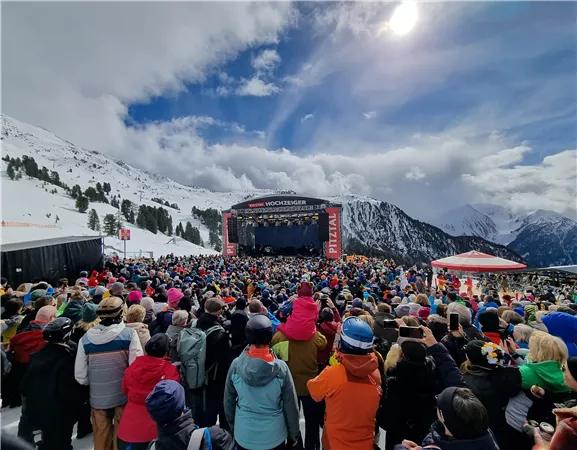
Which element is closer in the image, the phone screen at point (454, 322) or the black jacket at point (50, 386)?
the black jacket at point (50, 386)

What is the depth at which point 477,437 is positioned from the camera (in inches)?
59.6

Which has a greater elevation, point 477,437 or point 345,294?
point 477,437

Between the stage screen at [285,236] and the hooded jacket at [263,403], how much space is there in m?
29.5

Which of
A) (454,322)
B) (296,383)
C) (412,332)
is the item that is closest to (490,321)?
(454,322)

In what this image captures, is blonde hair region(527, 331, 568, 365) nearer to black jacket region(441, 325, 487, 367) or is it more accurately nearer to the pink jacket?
black jacket region(441, 325, 487, 367)

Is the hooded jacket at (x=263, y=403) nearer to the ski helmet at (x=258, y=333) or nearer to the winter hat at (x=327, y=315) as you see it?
the ski helmet at (x=258, y=333)

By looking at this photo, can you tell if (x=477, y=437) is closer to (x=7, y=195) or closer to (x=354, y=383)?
(x=354, y=383)

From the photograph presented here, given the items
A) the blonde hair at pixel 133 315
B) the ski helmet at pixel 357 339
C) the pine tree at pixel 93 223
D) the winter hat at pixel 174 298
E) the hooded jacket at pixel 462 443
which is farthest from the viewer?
the pine tree at pixel 93 223

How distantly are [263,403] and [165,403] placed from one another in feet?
2.52

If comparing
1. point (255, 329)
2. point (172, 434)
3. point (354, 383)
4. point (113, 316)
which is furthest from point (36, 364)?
point (354, 383)

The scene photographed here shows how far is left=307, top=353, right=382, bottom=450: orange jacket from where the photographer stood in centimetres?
207

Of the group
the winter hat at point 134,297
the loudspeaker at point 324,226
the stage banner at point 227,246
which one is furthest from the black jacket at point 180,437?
the stage banner at point 227,246

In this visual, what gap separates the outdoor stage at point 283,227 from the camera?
Result: 26.1 metres

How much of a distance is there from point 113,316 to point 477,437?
9.42ft
